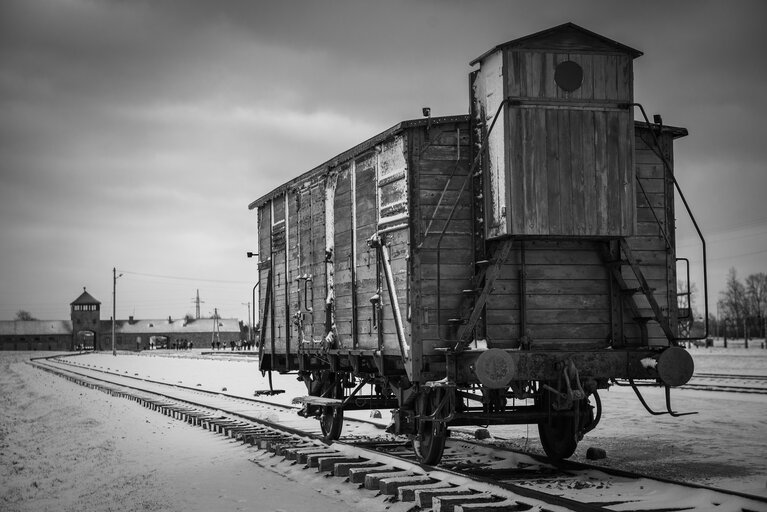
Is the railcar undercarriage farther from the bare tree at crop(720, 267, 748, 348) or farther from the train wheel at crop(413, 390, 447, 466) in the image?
the bare tree at crop(720, 267, 748, 348)

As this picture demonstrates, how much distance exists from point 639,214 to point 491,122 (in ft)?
7.36

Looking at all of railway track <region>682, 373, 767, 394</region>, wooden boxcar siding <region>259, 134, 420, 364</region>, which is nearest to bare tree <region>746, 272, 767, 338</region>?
railway track <region>682, 373, 767, 394</region>

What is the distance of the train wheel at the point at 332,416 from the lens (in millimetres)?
12359

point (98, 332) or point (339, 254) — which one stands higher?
point (339, 254)

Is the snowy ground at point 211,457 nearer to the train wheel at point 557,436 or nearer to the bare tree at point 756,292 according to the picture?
the train wheel at point 557,436

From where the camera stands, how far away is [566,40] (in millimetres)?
9320

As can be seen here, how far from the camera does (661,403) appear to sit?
59.2 ft

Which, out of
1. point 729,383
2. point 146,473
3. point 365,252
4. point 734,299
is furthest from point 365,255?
point 734,299

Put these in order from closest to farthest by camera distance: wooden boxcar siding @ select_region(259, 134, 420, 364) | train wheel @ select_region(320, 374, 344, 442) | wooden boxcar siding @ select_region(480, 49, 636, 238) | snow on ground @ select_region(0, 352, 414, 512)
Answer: snow on ground @ select_region(0, 352, 414, 512) < wooden boxcar siding @ select_region(480, 49, 636, 238) < wooden boxcar siding @ select_region(259, 134, 420, 364) < train wheel @ select_region(320, 374, 344, 442)

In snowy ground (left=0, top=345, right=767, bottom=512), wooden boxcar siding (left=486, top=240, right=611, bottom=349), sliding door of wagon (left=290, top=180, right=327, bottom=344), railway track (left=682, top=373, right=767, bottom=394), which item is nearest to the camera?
snowy ground (left=0, top=345, right=767, bottom=512)

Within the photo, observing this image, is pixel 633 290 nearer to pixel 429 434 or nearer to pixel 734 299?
pixel 429 434

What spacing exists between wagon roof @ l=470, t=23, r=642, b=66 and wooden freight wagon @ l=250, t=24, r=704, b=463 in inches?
0.6

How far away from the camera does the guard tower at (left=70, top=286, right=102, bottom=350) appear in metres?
137

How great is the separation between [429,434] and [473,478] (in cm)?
135
